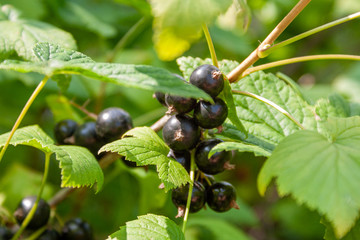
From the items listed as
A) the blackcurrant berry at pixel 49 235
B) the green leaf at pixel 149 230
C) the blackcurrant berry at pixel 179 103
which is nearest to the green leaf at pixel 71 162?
the green leaf at pixel 149 230

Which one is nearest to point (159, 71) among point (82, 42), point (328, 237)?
point (328, 237)

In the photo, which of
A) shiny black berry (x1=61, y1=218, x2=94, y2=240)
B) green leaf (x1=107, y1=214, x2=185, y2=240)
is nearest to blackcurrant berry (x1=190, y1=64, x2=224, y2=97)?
green leaf (x1=107, y1=214, x2=185, y2=240)

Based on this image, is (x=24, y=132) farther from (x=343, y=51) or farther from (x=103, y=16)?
(x=343, y=51)

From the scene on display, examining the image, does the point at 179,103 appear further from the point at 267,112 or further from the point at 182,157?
the point at 267,112

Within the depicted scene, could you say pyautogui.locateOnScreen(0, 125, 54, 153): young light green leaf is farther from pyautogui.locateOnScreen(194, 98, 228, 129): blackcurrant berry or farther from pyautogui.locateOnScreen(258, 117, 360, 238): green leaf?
pyautogui.locateOnScreen(258, 117, 360, 238): green leaf

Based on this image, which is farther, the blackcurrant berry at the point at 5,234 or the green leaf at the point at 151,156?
the blackcurrant berry at the point at 5,234

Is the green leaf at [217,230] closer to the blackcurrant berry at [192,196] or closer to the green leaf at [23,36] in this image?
the blackcurrant berry at [192,196]
